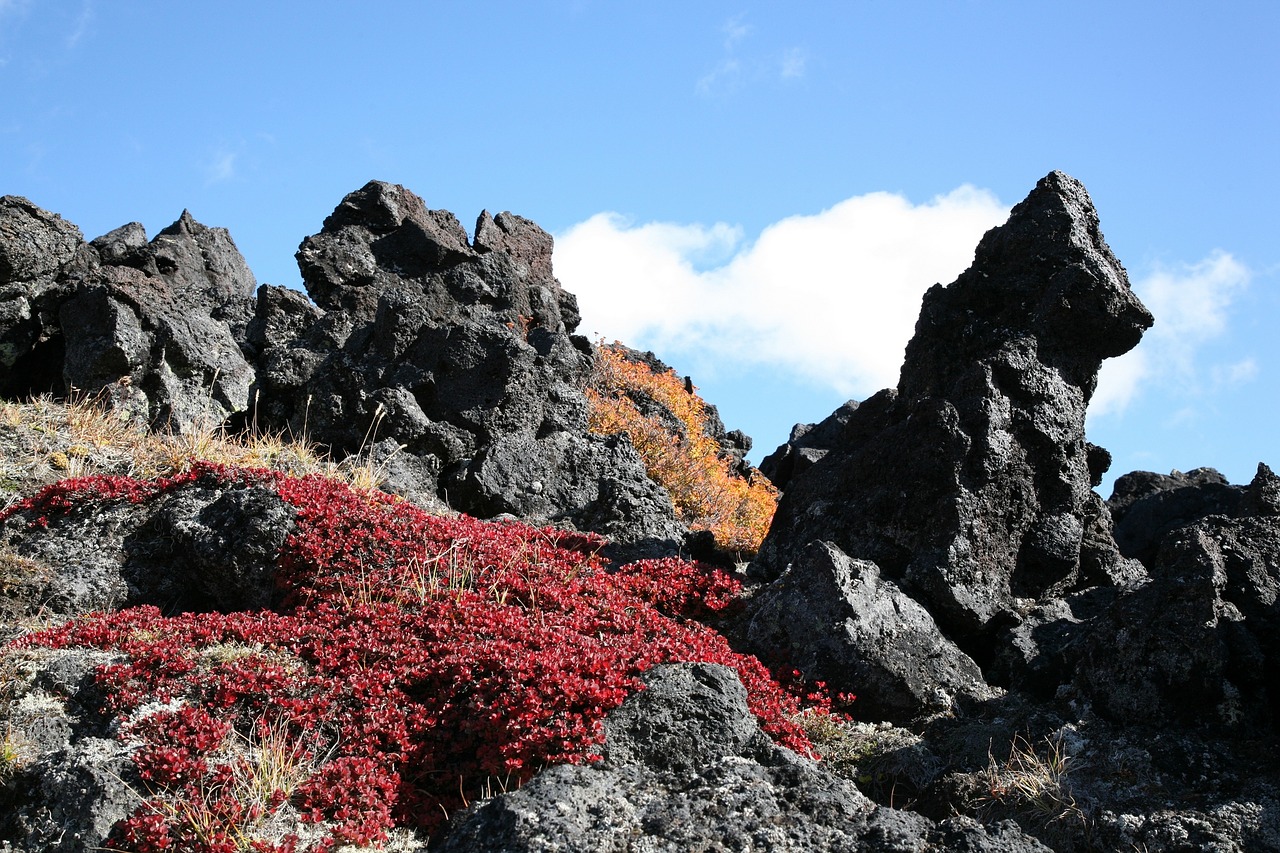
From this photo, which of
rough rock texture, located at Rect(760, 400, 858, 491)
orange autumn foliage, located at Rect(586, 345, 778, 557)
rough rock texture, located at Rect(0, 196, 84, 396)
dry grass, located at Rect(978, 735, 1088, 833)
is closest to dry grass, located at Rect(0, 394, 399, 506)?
rough rock texture, located at Rect(0, 196, 84, 396)

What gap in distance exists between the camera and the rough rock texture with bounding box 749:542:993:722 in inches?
356

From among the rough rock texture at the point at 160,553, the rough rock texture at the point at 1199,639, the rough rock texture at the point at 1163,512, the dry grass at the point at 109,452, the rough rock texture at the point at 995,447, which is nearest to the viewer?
the rough rock texture at the point at 1199,639

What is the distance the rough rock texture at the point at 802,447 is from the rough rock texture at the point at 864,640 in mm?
11501

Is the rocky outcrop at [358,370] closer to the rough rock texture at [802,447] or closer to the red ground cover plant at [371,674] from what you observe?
the red ground cover plant at [371,674]

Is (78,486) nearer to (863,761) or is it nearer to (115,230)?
(863,761)

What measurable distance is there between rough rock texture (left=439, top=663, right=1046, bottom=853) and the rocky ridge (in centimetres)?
2

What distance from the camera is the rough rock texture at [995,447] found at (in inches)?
409

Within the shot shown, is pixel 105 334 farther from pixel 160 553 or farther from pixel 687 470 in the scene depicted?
pixel 687 470

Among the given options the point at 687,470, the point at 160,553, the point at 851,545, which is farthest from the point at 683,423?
the point at 160,553

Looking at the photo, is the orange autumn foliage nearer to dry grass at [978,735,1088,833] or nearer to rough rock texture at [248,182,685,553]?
rough rock texture at [248,182,685,553]

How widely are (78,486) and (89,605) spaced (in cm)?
158

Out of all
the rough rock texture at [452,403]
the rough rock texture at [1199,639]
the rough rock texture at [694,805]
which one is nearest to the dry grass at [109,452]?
the rough rock texture at [452,403]

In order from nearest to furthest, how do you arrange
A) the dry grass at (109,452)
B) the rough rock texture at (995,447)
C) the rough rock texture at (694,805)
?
the rough rock texture at (694,805) < the rough rock texture at (995,447) < the dry grass at (109,452)

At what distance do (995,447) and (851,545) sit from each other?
1831 millimetres
